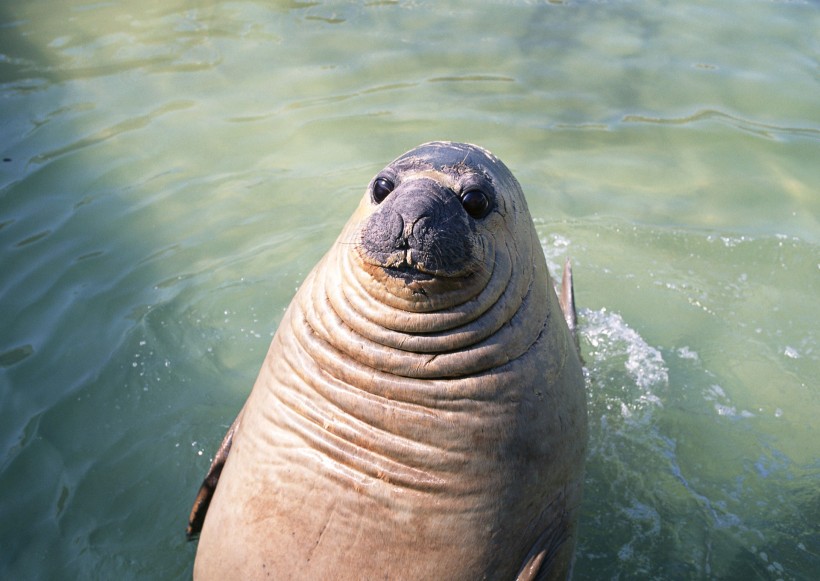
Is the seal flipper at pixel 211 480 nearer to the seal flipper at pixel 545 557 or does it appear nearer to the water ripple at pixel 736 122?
the seal flipper at pixel 545 557

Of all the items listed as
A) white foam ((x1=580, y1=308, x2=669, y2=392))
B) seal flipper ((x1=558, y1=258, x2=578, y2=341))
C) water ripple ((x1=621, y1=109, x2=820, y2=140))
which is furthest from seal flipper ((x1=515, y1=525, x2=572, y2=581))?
water ripple ((x1=621, y1=109, x2=820, y2=140))

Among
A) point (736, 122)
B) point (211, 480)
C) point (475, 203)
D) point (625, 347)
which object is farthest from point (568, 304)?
point (736, 122)

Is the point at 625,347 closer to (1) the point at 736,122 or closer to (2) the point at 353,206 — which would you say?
(2) the point at 353,206

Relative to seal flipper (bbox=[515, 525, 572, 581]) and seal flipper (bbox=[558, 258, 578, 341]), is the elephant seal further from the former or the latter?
seal flipper (bbox=[558, 258, 578, 341])

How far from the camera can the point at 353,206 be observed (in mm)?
6133

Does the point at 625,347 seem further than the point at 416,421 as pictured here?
Yes

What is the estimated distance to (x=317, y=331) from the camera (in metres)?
3.22

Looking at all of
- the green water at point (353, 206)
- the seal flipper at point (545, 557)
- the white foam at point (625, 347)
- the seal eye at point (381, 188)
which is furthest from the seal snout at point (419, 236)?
the white foam at point (625, 347)

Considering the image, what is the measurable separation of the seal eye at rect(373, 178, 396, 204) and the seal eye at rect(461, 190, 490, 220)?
0.28m

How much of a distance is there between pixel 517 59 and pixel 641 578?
5.29m

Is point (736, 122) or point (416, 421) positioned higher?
point (416, 421)

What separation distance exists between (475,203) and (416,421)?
2.66 ft

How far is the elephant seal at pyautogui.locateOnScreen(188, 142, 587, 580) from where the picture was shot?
9.82 feet

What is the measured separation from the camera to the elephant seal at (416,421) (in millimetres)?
2994
